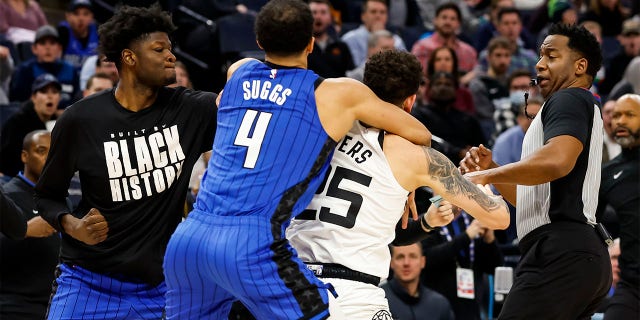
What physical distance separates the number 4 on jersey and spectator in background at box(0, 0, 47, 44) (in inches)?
352

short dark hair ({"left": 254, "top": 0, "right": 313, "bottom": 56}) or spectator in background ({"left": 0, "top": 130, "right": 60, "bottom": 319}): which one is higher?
short dark hair ({"left": 254, "top": 0, "right": 313, "bottom": 56})

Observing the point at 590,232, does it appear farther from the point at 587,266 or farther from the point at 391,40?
the point at 391,40

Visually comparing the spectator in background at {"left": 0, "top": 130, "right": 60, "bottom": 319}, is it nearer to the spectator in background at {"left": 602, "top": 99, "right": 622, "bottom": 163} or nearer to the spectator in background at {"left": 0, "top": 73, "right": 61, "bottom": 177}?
the spectator in background at {"left": 0, "top": 73, "right": 61, "bottom": 177}

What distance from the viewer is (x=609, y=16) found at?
599 inches

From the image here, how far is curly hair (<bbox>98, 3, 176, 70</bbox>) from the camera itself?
531 centimetres

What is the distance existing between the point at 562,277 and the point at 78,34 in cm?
893

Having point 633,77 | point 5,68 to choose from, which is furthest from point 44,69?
point 633,77

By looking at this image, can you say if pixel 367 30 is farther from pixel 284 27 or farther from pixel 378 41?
pixel 284 27

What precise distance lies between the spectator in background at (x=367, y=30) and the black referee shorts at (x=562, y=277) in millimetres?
8055

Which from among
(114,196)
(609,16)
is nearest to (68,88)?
(114,196)

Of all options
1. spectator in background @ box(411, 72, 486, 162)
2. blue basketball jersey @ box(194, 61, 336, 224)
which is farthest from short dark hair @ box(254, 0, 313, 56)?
spectator in background @ box(411, 72, 486, 162)

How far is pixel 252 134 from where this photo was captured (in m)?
4.46

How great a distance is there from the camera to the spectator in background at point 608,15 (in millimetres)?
15117

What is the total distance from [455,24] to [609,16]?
3.46m
